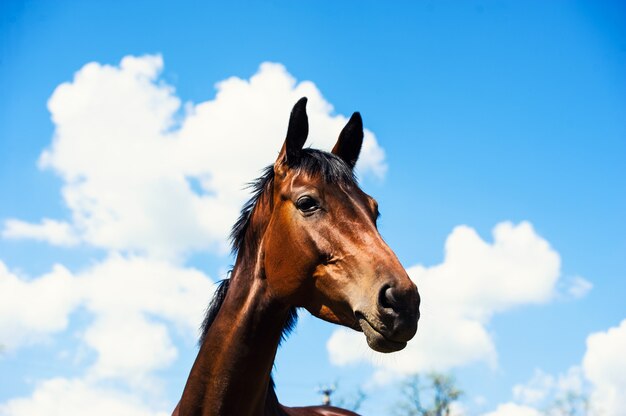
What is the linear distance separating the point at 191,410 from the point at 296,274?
105cm

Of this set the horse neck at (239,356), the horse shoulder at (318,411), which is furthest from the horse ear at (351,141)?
the horse shoulder at (318,411)

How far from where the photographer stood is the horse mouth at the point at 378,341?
3.01 m

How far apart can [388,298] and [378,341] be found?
Result: 25cm

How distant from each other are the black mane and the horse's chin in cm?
95

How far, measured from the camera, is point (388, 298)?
9.68ft

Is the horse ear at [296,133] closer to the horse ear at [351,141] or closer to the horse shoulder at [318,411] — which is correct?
the horse ear at [351,141]

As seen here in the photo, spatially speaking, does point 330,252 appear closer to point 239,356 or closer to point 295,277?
point 295,277

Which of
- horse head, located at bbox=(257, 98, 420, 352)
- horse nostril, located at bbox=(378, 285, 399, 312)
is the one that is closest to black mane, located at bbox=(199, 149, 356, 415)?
horse head, located at bbox=(257, 98, 420, 352)

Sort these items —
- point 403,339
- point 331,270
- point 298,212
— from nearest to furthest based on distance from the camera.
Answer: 1. point 403,339
2. point 331,270
3. point 298,212

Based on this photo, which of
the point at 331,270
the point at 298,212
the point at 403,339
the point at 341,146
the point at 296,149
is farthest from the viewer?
the point at 341,146

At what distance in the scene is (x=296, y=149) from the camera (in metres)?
3.90

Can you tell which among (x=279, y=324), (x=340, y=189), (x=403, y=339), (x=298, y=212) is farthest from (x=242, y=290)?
(x=403, y=339)

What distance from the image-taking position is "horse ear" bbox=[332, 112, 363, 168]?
438 cm

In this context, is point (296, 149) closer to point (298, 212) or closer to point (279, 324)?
point (298, 212)
